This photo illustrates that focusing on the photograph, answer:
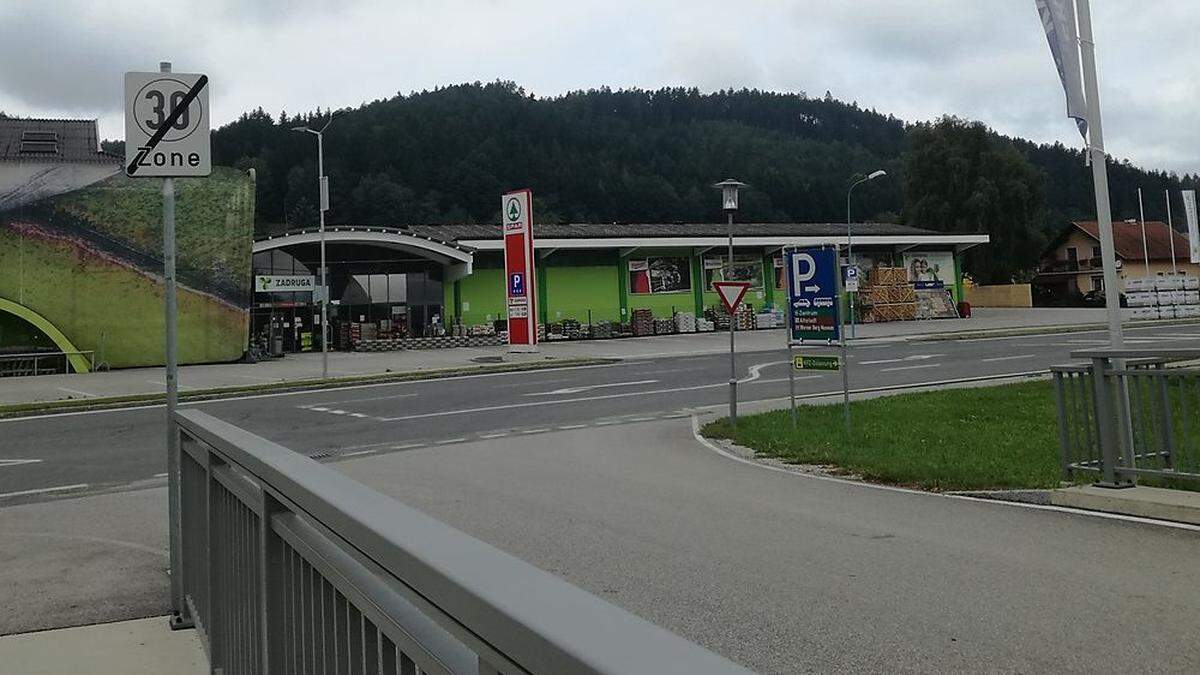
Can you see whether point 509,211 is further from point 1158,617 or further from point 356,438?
point 1158,617

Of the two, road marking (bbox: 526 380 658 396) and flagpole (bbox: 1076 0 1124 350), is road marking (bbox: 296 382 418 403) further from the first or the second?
flagpole (bbox: 1076 0 1124 350)

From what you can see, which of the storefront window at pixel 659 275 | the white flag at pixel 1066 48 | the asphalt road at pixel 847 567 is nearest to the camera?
the asphalt road at pixel 847 567

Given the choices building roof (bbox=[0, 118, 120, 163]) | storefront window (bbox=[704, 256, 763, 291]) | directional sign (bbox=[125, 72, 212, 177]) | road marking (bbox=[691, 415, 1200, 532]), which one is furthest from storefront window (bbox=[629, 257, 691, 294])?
directional sign (bbox=[125, 72, 212, 177])

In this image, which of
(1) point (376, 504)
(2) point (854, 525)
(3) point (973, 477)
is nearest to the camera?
(1) point (376, 504)

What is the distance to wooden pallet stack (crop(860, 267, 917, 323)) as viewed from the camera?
56.6 m

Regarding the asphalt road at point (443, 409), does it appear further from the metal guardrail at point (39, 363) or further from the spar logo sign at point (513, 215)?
the metal guardrail at point (39, 363)

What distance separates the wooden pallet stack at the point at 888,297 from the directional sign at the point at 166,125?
Result: 54420 millimetres

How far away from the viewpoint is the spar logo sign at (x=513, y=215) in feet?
122

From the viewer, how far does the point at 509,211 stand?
37.8 metres

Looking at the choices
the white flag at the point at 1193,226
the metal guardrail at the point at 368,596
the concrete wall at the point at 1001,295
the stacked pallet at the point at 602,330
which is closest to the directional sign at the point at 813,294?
the metal guardrail at the point at 368,596

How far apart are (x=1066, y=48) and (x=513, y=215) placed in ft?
93.4

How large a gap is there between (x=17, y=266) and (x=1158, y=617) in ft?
120

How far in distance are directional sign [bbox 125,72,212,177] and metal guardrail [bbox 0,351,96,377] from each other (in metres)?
30.3

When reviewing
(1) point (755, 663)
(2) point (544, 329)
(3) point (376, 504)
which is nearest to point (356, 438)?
(1) point (755, 663)
